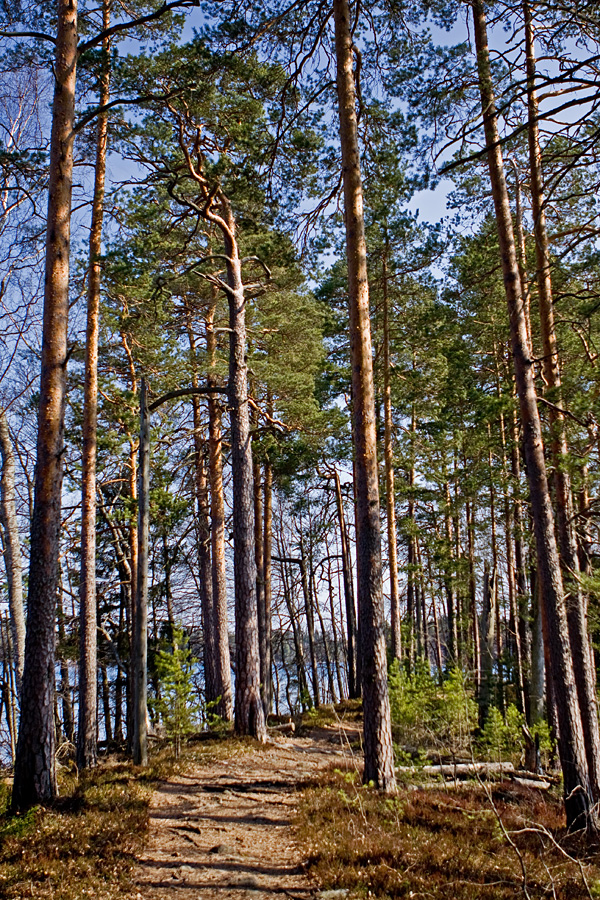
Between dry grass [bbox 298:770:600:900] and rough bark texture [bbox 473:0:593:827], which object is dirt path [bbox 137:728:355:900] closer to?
dry grass [bbox 298:770:600:900]

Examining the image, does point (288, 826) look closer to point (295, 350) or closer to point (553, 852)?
point (553, 852)

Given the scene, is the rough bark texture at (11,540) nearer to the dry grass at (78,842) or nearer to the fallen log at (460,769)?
the dry grass at (78,842)

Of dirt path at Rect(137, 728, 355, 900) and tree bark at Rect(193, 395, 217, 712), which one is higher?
tree bark at Rect(193, 395, 217, 712)

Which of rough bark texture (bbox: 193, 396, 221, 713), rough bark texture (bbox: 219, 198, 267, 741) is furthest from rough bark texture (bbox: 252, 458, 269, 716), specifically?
rough bark texture (bbox: 219, 198, 267, 741)

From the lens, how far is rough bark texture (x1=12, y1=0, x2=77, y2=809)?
21.3 ft

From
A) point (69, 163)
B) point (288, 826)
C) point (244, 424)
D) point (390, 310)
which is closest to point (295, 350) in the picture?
point (390, 310)

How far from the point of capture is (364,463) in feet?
26.4

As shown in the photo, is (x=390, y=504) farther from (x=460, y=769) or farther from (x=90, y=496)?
(x=90, y=496)

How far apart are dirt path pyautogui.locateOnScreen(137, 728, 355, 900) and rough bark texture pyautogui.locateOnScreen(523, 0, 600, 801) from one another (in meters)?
3.88

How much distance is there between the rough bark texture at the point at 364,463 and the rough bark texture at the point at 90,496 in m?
4.10

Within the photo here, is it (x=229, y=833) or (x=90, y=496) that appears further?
(x=90, y=496)

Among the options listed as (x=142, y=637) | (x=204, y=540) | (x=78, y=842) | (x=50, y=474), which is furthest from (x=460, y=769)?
(x=204, y=540)

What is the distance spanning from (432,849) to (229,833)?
2.33 meters

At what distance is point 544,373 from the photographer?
9.72 m
